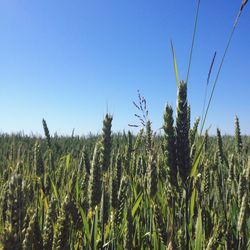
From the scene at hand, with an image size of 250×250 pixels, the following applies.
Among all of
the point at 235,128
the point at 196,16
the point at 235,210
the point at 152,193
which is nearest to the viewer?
the point at 196,16

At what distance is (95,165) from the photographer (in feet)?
5.33

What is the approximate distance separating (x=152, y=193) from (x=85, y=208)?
0.74m

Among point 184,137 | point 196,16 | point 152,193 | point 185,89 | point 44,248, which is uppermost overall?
point 196,16

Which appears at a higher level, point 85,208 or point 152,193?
point 152,193

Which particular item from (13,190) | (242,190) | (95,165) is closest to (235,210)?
(242,190)

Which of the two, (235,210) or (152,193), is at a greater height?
(152,193)

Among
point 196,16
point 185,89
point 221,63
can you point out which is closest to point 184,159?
point 185,89

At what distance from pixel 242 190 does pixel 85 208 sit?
38.7 inches

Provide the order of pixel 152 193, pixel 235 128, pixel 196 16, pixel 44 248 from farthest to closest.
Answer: pixel 235 128 < pixel 152 193 < pixel 196 16 < pixel 44 248

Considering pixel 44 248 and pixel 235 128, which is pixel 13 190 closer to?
pixel 44 248

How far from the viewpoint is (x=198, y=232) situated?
57.2 inches

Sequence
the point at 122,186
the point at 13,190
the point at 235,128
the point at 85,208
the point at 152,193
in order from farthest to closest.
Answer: the point at 235,128 < the point at 85,208 < the point at 122,186 < the point at 152,193 < the point at 13,190

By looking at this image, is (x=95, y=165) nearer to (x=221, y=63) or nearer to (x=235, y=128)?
(x=221, y=63)

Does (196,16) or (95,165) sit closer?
(196,16)
